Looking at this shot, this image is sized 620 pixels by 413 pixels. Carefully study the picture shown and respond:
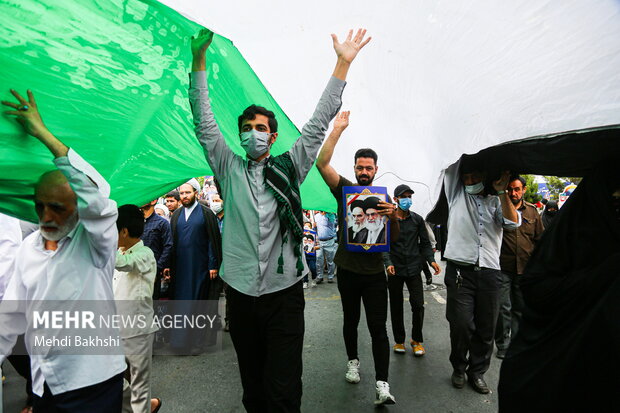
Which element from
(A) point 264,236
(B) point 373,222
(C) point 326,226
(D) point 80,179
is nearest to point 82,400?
(D) point 80,179

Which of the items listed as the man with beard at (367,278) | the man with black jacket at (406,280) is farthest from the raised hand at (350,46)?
the man with black jacket at (406,280)

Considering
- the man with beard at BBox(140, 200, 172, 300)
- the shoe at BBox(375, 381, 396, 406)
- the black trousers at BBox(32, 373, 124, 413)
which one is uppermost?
the man with beard at BBox(140, 200, 172, 300)

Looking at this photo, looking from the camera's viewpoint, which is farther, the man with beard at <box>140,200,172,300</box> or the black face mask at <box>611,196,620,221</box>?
the man with beard at <box>140,200,172,300</box>

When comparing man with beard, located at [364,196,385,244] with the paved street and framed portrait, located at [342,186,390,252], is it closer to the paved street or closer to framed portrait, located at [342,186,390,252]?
framed portrait, located at [342,186,390,252]

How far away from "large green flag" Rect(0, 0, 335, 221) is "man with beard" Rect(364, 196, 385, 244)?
1267 millimetres

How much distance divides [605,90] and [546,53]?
29 centimetres

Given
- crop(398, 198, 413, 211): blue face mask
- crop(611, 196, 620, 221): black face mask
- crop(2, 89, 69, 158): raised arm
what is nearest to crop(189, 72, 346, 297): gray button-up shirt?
crop(2, 89, 69, 158): raised arm

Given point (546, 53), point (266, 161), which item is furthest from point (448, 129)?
point (266, 161)

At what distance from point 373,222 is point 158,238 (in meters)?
2.83

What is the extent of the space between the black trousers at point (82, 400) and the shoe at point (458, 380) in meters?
3.03

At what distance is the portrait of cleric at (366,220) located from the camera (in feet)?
9.91

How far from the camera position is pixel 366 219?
3.04m

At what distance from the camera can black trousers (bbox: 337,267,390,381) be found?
304cm

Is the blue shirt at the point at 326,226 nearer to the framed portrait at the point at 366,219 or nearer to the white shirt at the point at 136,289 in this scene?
the framed portrait at the point at 366,219
